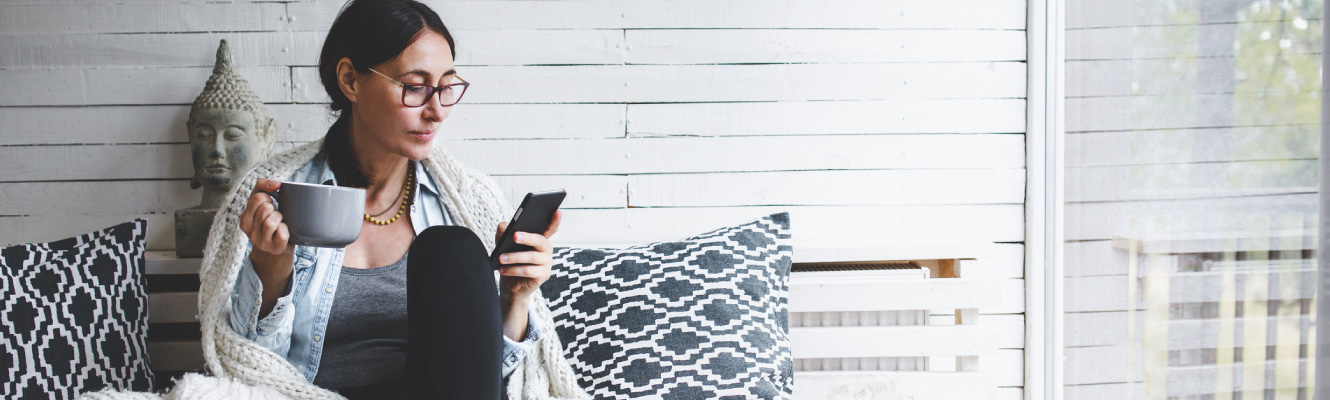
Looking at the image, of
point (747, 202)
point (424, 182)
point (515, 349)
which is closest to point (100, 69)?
point (424, 182)

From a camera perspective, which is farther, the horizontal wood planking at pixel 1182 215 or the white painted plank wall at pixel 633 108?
the white painted plank wall at pixel 633 108

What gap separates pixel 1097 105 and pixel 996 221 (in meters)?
0.36

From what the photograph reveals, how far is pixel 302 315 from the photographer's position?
110 cm

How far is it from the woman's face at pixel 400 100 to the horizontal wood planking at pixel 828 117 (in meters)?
0.54

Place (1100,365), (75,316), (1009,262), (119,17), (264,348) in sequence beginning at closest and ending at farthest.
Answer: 1. (264,348)
2. (75,316)
3. (1100,365)
4. (119,17)
5. (1009,262)

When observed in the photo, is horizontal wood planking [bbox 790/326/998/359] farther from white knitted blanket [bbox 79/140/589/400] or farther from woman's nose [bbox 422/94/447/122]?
woman's nose [bbox 422/94/447/122]

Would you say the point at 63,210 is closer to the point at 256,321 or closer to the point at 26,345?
the point at 26,345

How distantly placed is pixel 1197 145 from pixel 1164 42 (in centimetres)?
17

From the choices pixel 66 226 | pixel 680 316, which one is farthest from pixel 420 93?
pixel 66 226

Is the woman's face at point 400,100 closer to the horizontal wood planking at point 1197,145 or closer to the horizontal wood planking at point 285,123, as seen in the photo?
the horizontal wood planking at point 285,123

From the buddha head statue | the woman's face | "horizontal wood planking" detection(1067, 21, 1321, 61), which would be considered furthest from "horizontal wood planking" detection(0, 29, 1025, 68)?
the woman's face

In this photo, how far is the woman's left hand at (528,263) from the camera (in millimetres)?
997

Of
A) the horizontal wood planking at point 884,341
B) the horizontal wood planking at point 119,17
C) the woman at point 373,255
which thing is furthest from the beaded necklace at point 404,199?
the horizontal wood planking at point 884,341

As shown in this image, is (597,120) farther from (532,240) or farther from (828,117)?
(532,240)
